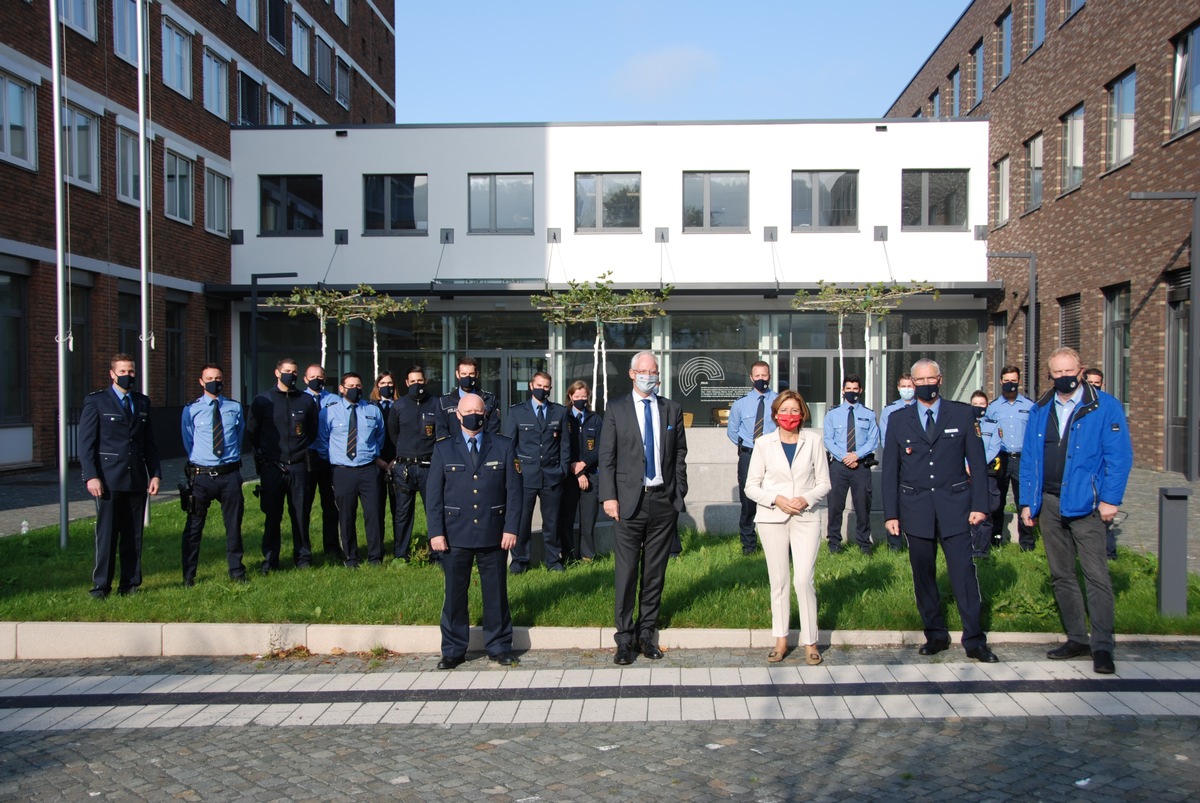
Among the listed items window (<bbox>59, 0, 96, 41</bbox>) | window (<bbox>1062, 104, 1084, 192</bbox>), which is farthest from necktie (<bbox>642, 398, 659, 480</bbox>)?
window (<bbox>59, 0, 96, 41</bbox>)

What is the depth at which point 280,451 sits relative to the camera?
31.6ft

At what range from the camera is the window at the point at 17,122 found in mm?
18125

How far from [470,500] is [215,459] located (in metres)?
3.21

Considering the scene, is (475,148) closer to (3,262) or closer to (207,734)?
(3,262)

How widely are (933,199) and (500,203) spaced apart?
37.3ft

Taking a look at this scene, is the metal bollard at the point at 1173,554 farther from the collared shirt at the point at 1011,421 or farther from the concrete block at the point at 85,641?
→ the concrete block at the point at 85,641

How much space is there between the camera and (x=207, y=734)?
5586mm

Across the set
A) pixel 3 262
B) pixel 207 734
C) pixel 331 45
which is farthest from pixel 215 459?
pixel 331 45

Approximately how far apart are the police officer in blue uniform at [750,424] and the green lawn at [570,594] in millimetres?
336

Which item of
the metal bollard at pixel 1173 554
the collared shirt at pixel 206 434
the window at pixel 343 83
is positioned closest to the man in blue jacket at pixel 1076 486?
the metal bollard at pixel 1173 554

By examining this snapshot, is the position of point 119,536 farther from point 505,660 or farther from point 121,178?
point 121,178

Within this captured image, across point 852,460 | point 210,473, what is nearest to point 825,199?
point 852,460

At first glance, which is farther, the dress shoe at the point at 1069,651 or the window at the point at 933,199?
the window at the point at 933,199

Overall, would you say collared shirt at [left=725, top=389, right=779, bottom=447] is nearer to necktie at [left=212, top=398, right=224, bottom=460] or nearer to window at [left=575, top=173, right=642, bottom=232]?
necktie at [left=212, top=398, right=224, bottom=460]
